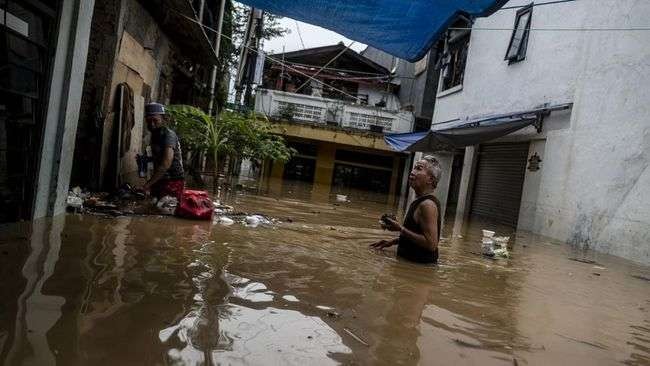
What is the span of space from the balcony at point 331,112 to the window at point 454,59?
6816mm

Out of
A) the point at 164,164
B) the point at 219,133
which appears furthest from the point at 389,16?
the point at 219,133

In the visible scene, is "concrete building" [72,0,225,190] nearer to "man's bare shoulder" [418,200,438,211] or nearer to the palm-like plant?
the palm-like plant

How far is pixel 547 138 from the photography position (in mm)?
10562

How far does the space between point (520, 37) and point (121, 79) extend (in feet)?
31.3

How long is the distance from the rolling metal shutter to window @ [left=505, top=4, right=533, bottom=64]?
2.14m

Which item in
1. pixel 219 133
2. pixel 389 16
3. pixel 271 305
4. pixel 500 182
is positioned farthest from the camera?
pixel 500 182

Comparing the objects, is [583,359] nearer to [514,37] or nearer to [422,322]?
[422,322]

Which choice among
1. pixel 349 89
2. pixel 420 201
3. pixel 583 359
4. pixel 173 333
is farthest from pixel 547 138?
pixel 349 89

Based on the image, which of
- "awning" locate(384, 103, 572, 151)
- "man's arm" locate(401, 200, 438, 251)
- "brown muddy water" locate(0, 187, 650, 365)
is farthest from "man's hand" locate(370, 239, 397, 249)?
"awning" locate(384, 103, 572, 151)

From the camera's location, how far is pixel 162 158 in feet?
20.1

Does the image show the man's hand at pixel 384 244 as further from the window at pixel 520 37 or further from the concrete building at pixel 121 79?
the window at pixel 520 37

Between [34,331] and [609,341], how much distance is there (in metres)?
3.16

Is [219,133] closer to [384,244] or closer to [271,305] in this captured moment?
[384,244]

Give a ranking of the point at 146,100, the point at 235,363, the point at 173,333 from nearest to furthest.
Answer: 1. the point at 235,363
2. the point at 173,333
3. the point at 146,100
